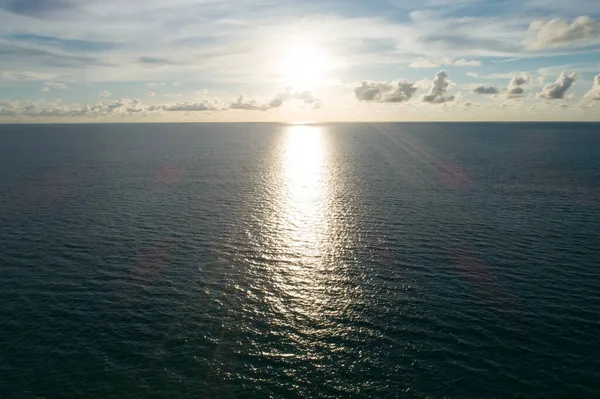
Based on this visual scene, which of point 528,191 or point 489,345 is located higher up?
point 528,191

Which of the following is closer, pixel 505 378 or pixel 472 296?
pixel 505 378

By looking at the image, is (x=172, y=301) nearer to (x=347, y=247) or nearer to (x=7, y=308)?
(x=7, y=308)

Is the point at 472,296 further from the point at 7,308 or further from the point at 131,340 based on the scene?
the point at 7,308

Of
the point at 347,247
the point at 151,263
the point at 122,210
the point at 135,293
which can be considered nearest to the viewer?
the point at 135,293

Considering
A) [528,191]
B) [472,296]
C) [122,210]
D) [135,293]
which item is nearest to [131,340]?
[135,293]

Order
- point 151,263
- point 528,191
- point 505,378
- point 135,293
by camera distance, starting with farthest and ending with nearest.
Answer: point 528,191, point 151,263, point 135,293, point 505,378

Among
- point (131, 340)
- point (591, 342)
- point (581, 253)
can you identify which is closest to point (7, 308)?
point (131, 340)
